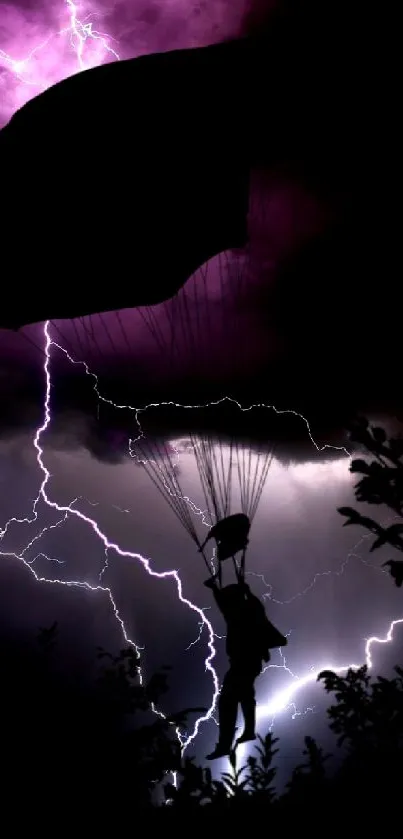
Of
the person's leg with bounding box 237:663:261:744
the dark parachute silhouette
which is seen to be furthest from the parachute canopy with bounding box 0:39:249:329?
the person's leg with bounding box 237:663:261:744

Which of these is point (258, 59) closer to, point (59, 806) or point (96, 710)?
point (59, 806)

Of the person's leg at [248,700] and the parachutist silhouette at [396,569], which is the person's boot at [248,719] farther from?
the parachutist silhouette at [396,569]

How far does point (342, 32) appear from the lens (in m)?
1.61

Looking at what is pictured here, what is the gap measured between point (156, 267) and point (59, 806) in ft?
8.97

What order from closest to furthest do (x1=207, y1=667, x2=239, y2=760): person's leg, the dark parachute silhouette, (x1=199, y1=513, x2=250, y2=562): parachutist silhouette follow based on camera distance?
the dark parachute silhouette < (x1=199, y1=513, x2=250, y2=562): parachutist silhouette < (x1=207, y1=667, x2=239, y2=760): person's leg

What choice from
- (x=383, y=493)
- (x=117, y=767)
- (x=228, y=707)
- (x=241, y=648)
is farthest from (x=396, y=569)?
(x=228, y=707)

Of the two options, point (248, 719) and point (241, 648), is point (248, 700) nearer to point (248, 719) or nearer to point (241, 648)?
point (248, 719)

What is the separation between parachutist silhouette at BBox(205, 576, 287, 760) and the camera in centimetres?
405

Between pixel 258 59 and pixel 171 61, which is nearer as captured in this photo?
pixel 258 59

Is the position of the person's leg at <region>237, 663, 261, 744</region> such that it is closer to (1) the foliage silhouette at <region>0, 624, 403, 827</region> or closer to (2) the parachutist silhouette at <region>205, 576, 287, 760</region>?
(2) the parachutist silhouette at <region>205, 576, 287, 760</region>

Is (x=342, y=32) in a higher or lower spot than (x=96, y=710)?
higher

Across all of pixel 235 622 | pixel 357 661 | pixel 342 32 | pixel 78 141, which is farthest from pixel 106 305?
pixel 357 661

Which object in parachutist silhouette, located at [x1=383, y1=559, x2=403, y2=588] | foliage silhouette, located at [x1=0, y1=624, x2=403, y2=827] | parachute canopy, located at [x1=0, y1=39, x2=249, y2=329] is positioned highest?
parachute canopy, located at [x1=0, y1=39, x2=249, y2=329]

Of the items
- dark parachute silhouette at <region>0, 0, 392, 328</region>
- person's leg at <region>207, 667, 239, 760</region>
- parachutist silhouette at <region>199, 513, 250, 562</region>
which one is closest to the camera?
dark parachute silhouette at <region>0, 0, 392, 328</region>
